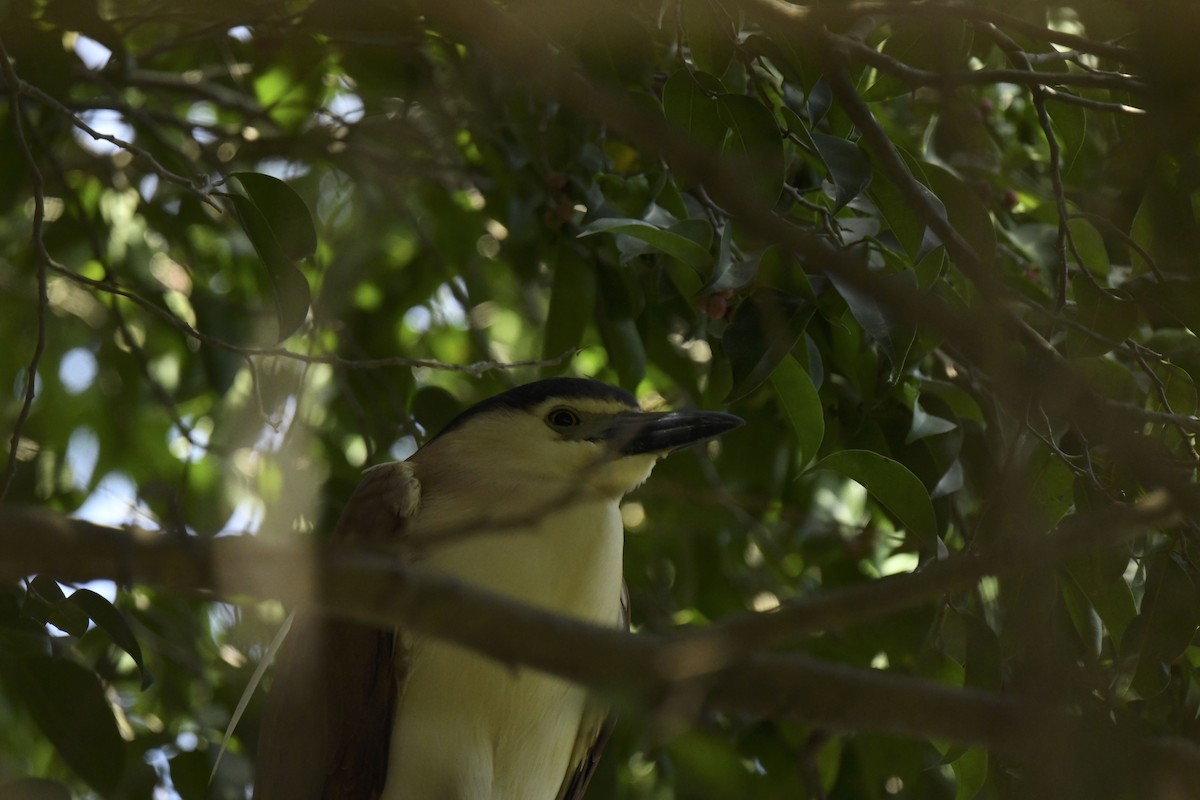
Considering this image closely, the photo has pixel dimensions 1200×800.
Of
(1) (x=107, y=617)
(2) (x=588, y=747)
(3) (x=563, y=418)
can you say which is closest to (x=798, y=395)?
(3) (x=563, y=418)

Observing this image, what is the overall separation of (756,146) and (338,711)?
1.43 meters

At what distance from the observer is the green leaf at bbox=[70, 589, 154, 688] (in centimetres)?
200

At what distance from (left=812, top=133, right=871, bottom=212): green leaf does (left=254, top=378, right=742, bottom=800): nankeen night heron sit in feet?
2.20

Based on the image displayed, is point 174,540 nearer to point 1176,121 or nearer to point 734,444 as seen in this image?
point 1176,121

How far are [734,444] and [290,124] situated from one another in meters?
1.83

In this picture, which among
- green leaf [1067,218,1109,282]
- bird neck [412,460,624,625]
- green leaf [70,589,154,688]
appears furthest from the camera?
green leaf [1067,218,1109,282]

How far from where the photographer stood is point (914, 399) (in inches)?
97.0

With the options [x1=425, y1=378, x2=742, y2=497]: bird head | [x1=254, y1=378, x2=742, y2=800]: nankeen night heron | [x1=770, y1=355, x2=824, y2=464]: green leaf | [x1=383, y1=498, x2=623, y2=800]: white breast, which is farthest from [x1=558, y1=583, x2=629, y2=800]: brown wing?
[x1=770, y1=355, x2=824, y2=464]: green leaf

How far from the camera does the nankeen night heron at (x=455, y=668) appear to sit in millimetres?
2602

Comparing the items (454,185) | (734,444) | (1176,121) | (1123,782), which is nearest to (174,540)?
(1123,782)

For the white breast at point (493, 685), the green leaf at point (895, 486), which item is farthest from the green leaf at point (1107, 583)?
the white breast at point (493, 685)

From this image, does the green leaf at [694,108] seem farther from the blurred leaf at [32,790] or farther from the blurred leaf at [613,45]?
the blurred leaf at [32,790]

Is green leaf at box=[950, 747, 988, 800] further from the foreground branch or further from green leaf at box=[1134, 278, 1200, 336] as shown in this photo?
the foreground branch

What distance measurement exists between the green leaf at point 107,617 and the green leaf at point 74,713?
316 mm
